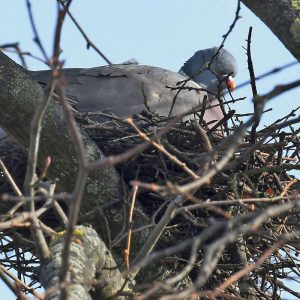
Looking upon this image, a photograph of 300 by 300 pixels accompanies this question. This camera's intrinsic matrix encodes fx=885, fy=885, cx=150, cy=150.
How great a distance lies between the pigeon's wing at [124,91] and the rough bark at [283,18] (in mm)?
2551

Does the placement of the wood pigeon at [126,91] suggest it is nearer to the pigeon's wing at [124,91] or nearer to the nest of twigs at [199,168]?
the pigeon's wing at [124,91]

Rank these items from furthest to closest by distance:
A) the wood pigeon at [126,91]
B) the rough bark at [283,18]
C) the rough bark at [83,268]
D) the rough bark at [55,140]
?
the wood pigeon at [126,91] < the rough bark at [55,140] < the rough bark at [283,18] < the rough bark at [83,268]

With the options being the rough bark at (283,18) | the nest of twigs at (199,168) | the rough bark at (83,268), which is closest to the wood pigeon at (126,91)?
the nest of twigs at (199,168)

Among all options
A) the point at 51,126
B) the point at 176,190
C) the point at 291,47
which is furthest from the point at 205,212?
the point at 176,190

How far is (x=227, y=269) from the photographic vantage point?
4531 millimetres

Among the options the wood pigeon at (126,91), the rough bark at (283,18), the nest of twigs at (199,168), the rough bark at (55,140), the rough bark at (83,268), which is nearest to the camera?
the rough bark at (83,268)

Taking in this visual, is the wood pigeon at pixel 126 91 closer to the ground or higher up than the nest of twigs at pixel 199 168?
higher up

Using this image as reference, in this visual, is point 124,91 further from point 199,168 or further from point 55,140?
point 55,140

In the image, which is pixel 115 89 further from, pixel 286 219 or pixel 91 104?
pixel 286 219

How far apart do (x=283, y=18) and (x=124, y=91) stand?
2.93 m

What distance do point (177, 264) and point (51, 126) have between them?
39.4 inches

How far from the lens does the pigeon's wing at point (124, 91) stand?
577 centimetres

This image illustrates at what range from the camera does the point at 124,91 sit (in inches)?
231

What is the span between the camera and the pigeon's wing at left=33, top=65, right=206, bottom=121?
5.77 meters
